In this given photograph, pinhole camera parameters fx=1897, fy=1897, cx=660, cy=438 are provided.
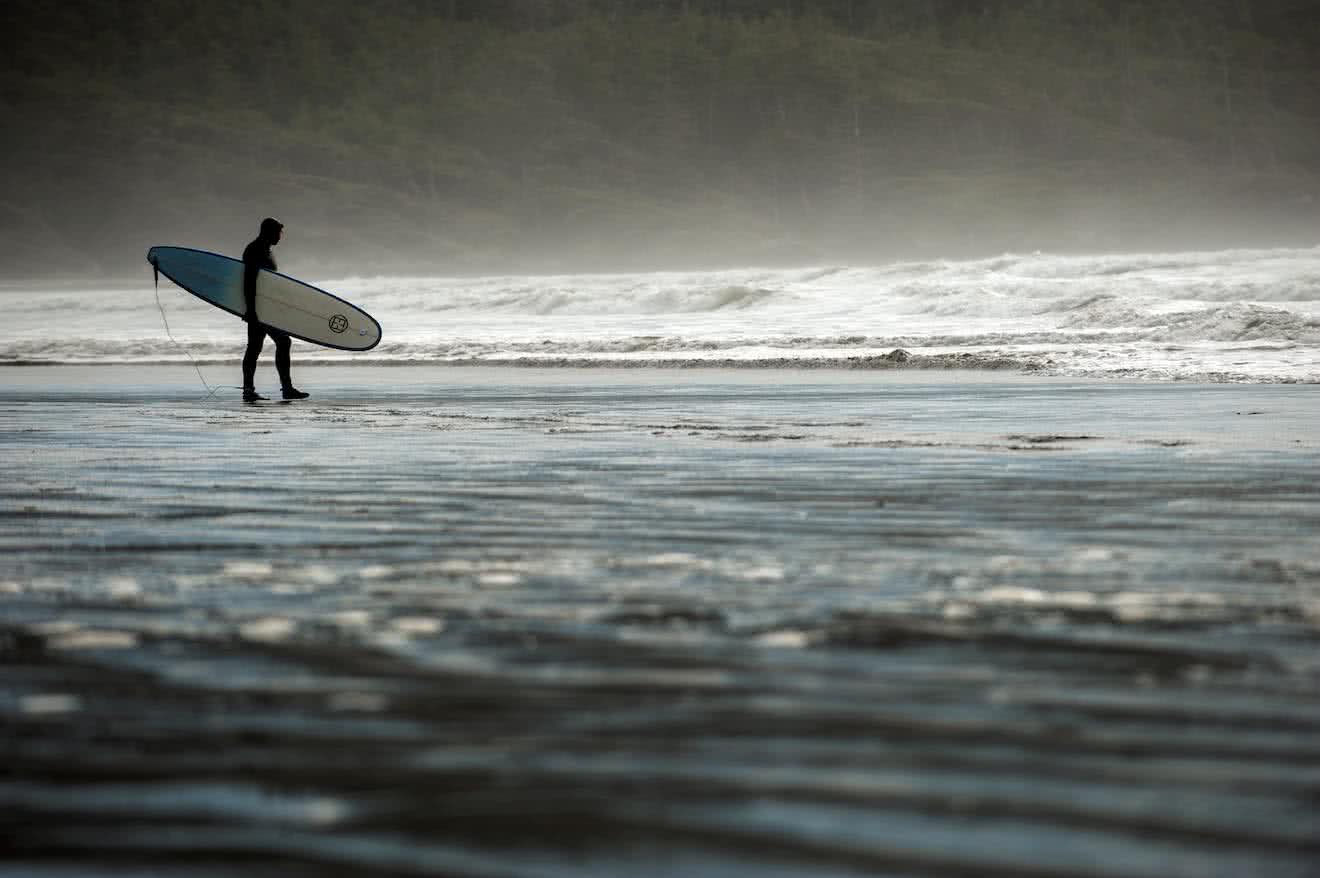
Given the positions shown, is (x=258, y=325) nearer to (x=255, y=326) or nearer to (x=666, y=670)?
(x=255, y=326)

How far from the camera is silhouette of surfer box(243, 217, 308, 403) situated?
60.2ft

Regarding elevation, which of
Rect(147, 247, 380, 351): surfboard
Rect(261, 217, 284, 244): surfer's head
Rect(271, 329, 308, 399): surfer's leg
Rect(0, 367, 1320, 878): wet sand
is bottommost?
Rect(0, 367, 1320, 878): wet sand

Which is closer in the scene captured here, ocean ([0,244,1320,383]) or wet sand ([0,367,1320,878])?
wet sand ([0,367,1320,878])

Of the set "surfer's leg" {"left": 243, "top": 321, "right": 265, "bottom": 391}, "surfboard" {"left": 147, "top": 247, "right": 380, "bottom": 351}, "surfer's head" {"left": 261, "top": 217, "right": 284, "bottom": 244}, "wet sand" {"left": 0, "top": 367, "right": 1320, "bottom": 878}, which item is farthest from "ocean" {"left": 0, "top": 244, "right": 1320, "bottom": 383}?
"wet sand" {"left": 0, "top": 367, "right": 1320, "bottom": 878}

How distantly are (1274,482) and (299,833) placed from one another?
6632mm

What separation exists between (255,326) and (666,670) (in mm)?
15525

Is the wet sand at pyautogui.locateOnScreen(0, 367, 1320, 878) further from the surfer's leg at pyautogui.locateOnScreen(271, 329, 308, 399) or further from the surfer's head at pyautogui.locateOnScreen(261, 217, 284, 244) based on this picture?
the surfer's head at pyautogui.locateOnScreen(261, 217, 284, 244)

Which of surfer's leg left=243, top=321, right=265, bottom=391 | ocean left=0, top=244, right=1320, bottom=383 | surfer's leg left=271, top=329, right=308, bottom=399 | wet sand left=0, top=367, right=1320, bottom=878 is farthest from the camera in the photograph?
ocean left=0, top=244, right=1320, bottom=383

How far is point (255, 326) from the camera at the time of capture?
62.6 ft

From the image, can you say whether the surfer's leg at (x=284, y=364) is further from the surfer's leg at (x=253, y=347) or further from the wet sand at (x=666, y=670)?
the wet sand at (x=666, y=670)

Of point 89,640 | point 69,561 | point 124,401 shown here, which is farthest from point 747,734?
point 124,401

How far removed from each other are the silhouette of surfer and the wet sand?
8.69 metres

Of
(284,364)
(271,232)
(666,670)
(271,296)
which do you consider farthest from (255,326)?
(666,670)

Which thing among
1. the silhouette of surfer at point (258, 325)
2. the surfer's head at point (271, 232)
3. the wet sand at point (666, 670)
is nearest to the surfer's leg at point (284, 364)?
the silhouette of surfer at point (258, 325)
